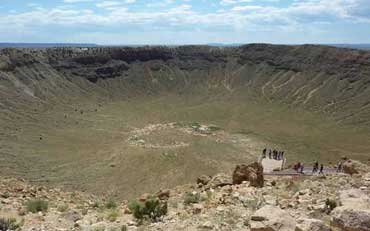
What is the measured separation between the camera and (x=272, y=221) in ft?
28.8

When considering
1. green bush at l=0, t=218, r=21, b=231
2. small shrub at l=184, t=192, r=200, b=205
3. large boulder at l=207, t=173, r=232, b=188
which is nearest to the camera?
green bush at l=0, t=218, r=21, b=231

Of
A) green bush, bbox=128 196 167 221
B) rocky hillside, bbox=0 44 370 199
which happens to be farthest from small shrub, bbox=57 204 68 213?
rocky hillside, bbox=0 44 370 199

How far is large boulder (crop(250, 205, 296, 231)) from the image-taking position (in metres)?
8.66

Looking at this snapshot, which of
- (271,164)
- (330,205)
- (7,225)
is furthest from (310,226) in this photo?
(271,164)

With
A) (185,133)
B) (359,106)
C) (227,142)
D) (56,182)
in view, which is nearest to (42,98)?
(185,133)

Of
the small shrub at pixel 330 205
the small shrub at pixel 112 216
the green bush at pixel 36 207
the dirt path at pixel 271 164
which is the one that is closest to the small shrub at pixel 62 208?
the green bush at pixel 36 207

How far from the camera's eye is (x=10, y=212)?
50.5 ft

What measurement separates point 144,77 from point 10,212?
3373 inches

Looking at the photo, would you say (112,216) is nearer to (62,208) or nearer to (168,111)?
(62,208)

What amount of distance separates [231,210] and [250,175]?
18.4ft

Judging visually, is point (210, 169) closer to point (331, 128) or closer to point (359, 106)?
point (331, 128)

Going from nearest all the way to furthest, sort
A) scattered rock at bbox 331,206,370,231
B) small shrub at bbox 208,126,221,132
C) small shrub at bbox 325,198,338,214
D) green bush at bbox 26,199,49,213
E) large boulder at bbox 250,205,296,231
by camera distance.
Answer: scattered rock at bbox 331,206,370,231 → large boulder at bbox 250,205,296,231 → small shrub at bbox 325,198,338,214 → green bush at bbox 26,199,49,213 → small shrub at bbox 208,126,221,132

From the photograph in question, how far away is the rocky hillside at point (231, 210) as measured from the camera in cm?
895

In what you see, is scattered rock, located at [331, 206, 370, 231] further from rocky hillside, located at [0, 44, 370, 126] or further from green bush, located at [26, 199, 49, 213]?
rocky hillside, located at [0, 44, 370, 126]
